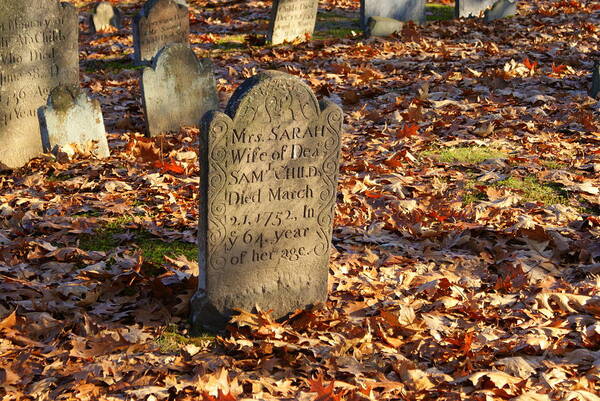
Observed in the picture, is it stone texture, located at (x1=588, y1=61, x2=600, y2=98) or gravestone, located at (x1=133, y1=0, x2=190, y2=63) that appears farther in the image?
gravestone, located at (x1=133, y1=0, x2=190, y2=63)

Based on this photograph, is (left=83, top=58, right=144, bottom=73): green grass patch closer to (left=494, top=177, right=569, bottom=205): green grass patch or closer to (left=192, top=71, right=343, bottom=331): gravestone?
(left=494, top=177, right=569, bottom=205): green grass patch

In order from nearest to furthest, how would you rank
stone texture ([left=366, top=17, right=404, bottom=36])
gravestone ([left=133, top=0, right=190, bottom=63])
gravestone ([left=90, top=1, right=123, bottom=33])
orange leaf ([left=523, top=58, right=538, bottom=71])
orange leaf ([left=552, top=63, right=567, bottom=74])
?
orange leaf ([left=552, top=63, right=567, bottom=74]), orange leaf ([left=523, top=58, right=538, bottom=71]), gravestone ([left=133, top=0, right=190, bottom=63]), stone texture ([left=366, top=17, right=404, bottom=36]), gravestone ([left=90, top=1, right=123, bottom=33])

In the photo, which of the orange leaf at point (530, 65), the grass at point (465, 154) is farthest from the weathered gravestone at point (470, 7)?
the grass at point (465, 154)

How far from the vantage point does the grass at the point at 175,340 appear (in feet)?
13.9

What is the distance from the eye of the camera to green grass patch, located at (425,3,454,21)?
46.8ft

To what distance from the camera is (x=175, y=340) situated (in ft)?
14.3

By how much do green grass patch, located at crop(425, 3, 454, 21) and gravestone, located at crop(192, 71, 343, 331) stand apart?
10.6m

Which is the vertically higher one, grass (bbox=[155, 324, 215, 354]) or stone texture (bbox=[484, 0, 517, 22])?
stone texture (bbox=[484, 0, 517, 22])

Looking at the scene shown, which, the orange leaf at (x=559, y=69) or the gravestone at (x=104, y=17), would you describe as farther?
the gravestone at (x=104, y=17)

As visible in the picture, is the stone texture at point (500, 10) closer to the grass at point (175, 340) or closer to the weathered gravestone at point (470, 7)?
the weathered gravestone at point (470, 7)

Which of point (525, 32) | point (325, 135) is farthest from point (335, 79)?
point (325, 135)

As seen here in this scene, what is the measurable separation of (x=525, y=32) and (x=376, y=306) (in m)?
9.50

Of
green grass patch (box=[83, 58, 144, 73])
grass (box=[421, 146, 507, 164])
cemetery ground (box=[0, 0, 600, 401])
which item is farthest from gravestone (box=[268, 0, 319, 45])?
grass (box=[421, 146, 507, 164])

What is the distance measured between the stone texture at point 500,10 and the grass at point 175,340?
11.0 m
